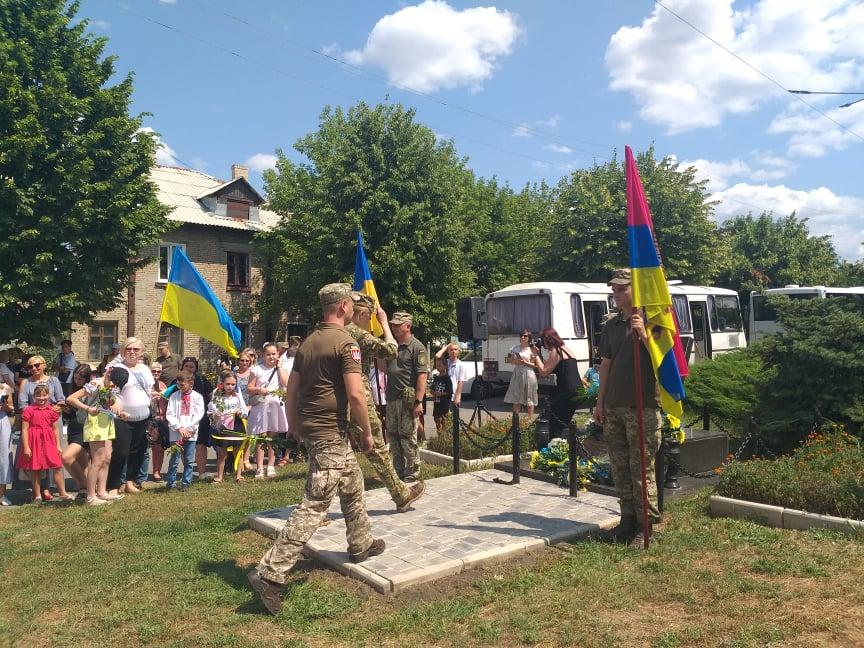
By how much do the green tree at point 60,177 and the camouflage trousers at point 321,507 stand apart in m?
14.6

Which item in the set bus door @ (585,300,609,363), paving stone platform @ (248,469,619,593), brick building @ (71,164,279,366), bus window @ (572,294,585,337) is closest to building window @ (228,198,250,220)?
brick building @ (71,164,279,366)

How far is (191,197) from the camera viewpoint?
3238cm

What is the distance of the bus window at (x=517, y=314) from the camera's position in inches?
730

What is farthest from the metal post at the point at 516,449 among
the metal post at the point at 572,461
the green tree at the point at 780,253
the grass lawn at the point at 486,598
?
the green tree at the point at 780,253

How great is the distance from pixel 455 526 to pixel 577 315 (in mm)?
13420

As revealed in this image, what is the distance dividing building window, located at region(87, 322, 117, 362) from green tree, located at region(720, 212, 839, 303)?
3450 cm

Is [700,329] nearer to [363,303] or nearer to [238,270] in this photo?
[363,303]

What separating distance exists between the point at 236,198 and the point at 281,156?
352cm

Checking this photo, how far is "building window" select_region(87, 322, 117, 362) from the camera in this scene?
27375 mm

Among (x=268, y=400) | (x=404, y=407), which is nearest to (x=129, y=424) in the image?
(x=268, y=400)

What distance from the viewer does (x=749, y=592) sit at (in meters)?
4.43

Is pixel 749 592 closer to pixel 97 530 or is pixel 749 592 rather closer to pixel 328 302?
pixel 328 302

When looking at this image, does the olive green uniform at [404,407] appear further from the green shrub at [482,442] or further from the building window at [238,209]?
the building window at [238,209]

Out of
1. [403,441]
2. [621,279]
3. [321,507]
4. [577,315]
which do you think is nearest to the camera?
[321,507]
